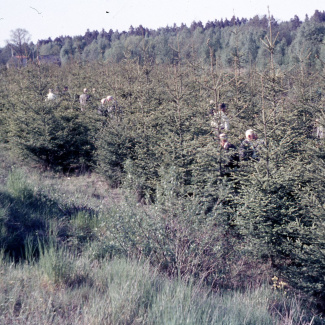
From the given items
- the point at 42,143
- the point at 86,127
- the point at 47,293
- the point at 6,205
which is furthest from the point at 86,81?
the point at 47,293

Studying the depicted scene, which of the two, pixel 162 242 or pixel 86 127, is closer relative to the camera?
pixel 162 242

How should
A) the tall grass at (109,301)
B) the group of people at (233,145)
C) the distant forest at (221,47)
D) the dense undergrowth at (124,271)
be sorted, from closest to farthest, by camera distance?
the tall grass at (109,301)
the dense undergrowth at (124,271)
the group of people at (233,145)
the distant forest at (221,47)

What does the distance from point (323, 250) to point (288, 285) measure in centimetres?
97

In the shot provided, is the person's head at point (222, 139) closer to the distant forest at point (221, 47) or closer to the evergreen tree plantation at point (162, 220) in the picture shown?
the evergreen tree plantation at point (162, 220)

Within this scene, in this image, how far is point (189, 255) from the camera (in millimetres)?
4160

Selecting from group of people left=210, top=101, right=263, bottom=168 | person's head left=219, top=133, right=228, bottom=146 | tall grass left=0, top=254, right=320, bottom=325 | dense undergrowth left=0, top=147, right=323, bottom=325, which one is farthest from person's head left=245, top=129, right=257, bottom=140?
tall grass left=0, top=254, right=320, bottom=325

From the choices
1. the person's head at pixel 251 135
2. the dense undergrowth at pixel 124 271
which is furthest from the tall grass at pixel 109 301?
the person's head at pixel 251 135

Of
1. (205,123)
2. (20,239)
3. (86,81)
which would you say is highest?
(86,81)

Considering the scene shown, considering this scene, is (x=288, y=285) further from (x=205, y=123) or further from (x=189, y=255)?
(x=205, y=123)

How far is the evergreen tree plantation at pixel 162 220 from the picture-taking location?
2.81m

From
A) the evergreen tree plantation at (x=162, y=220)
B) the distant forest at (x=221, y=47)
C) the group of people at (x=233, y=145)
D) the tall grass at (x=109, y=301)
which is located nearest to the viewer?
the tall grass at (x=109, y=301)

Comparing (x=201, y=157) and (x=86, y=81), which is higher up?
(x=86, y=81)

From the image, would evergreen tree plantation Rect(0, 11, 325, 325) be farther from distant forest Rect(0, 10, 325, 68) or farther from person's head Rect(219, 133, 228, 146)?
distant forest Rect(0, 10, 325, 68)

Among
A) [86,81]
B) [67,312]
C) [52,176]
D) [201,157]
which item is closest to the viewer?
[67,312]
